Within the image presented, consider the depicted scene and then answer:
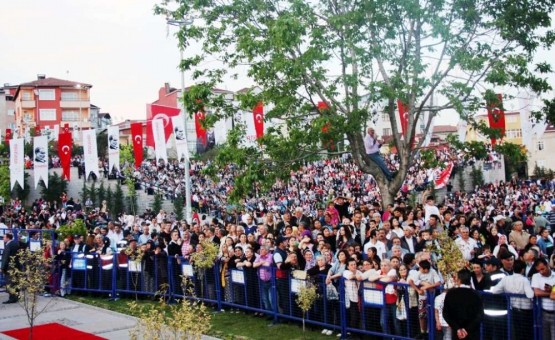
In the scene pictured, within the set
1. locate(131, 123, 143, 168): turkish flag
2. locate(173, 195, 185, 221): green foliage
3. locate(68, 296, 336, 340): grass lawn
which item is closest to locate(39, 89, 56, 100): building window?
locate(173, 195, 185, 221): green foliage

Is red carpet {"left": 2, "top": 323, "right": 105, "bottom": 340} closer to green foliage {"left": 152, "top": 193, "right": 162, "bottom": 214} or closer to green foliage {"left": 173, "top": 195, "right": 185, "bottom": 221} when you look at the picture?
green foliage {"left": 173, "top": 195, "right": 185, "bottom": 221}

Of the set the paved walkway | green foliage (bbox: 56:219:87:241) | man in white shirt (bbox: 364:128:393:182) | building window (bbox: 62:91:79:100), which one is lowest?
the paved walkway

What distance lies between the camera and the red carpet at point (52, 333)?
12.4 m

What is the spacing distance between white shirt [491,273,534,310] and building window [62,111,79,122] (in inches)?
3501

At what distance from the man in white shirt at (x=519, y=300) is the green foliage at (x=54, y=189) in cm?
3833

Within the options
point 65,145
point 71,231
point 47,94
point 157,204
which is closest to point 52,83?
point 47,94

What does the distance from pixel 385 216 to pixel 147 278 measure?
617cm

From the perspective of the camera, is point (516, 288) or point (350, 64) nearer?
point (516, 288)

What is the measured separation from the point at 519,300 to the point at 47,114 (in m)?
89.0

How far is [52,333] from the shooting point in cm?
1282

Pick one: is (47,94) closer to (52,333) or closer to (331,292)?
(52,333)

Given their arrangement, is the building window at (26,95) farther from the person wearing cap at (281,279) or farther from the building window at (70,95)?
the person wearing cap at (281,279)

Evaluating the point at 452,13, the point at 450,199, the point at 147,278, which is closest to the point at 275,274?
the point at 147,278

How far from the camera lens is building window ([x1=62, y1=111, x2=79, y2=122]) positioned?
90.7 m
